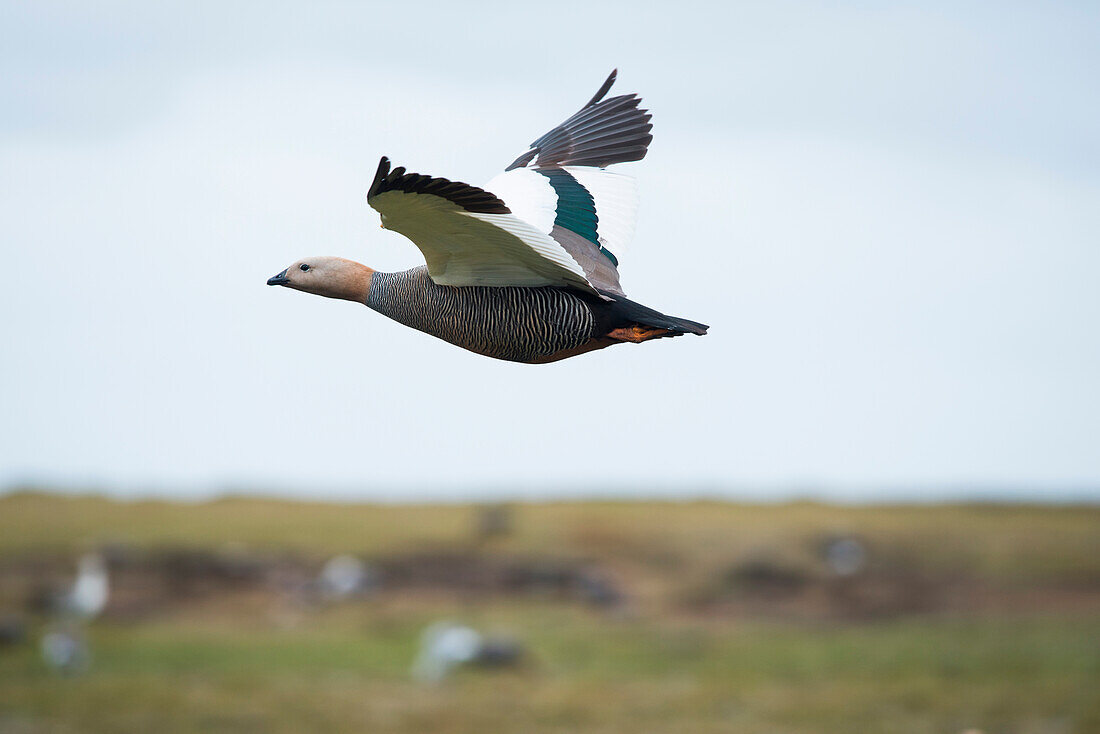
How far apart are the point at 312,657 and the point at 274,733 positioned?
7.23ft

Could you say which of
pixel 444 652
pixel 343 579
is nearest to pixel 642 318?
pixel 444 652

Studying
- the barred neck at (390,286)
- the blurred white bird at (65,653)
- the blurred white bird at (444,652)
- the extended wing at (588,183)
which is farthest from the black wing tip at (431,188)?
the blurred white bird at (65,653)

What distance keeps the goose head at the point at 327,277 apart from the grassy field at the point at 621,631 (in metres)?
25.1

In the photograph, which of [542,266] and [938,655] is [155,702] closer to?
[938,655]

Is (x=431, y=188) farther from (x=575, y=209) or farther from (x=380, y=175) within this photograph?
(x=575, y=209)

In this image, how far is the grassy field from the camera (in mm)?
29406

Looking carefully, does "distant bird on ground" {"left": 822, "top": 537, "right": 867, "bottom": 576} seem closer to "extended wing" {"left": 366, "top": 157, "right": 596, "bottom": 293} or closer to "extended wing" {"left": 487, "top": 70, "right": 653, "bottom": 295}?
"extended wing" {"left": 487, "top": 70, "right": 653, "bottom": 295}

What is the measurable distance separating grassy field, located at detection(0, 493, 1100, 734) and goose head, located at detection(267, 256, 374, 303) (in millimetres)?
25121

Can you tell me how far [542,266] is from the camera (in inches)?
190

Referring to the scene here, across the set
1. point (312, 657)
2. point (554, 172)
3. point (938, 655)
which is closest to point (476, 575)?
point (312, 657)

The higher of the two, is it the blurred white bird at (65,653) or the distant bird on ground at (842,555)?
the distant bird on ground at (842,555)

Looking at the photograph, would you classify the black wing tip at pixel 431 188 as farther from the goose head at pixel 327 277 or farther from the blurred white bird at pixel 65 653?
the blurred white bird at pixel 65 653

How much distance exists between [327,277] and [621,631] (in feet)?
93.9

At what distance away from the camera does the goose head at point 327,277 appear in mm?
5176
